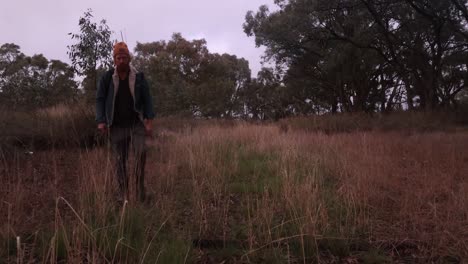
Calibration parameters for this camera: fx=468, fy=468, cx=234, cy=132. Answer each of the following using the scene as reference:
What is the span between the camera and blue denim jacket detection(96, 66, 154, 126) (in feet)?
17.2

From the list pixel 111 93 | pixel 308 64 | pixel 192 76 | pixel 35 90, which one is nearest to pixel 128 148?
pixel 111 93

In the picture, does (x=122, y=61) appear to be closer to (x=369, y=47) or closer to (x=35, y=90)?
(x=35, y=90)

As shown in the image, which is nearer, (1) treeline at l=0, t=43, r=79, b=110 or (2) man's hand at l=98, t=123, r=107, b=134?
(2) man's hand at l=98, t=123, r=107, b=134

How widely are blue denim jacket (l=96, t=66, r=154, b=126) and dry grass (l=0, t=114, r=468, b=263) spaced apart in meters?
0.57

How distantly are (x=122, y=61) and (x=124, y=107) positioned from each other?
1.71ft

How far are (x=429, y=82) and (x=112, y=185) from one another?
2063 centimetres

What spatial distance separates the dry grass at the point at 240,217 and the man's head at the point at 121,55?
3.72ft

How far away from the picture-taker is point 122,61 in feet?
17.1

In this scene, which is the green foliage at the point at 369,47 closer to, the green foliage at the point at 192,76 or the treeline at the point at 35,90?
the green foliage at the point at 192,76

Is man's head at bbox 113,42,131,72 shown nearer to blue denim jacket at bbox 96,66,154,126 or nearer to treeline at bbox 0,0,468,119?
blue denim jacket at bbox 96,66,154,126

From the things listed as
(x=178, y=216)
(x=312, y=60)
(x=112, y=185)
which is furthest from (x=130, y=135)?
(x=312, y=60)

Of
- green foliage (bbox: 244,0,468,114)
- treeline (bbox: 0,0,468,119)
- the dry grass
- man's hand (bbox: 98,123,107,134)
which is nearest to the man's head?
man's hand (bbox: 98,123,107,134)

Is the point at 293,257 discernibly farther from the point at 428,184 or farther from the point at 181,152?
the point at 181,152

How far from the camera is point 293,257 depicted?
362cm
